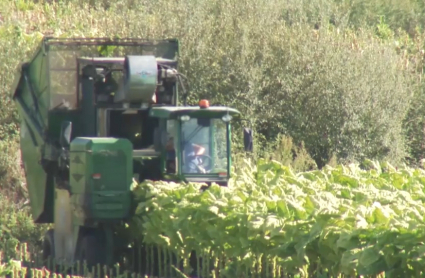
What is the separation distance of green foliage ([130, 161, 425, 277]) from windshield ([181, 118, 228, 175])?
375mm

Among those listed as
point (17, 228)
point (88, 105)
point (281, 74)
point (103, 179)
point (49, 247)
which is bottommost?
point (17, 228)

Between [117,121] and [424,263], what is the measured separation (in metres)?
6.26

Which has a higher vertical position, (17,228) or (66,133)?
(66,133)

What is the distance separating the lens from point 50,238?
42.9ft

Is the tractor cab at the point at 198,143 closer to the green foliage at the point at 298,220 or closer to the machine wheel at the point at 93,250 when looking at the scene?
the green foliage at the point at 298,220

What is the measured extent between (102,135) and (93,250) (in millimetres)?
1867

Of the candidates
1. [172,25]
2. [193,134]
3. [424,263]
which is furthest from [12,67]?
[424,263]

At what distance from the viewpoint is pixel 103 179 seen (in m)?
11.5

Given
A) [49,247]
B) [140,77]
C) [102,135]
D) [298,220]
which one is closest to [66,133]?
[102,135]

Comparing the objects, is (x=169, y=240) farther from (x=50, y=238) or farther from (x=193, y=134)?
(x=50, y=238)

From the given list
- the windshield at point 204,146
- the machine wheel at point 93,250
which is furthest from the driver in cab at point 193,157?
the machine wheel at point 93,250

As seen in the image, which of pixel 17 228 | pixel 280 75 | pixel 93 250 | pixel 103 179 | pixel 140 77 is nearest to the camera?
pixel 103 179

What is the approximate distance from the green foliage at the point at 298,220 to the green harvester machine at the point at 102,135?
46cm

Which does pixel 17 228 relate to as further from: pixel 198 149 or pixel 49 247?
pixel 198 149
